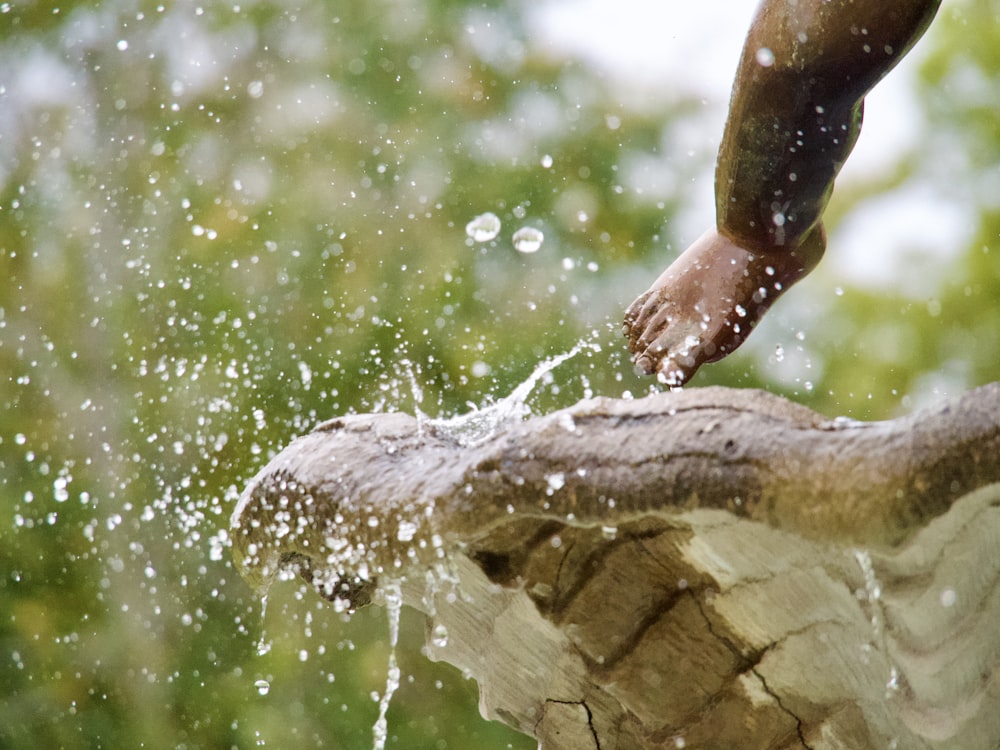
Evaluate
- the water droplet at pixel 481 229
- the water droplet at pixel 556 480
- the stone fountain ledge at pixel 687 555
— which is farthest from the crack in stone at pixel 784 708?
the water droplet at pixel 481 229

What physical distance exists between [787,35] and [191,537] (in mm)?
3959

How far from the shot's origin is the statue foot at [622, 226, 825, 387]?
1.50 metres

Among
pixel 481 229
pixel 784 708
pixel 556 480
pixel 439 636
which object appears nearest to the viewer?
pixel 556 480

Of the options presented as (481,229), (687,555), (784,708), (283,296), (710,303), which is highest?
(283,296)

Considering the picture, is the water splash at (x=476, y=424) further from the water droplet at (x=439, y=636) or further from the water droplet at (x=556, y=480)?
the water droplet at (x=439, y=636)

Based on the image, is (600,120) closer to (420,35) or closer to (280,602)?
(420,35)

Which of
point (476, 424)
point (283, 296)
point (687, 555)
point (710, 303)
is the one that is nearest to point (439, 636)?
point (476, 424)

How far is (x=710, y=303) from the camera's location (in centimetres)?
151

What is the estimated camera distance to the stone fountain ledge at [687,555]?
2.72 feet

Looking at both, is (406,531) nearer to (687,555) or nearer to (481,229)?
(687,555)

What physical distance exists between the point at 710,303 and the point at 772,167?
0.23 metres

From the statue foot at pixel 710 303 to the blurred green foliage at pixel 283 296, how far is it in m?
2.82

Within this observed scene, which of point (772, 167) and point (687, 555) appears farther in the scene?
point (772, 167)

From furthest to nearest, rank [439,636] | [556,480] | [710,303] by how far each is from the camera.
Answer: [710,303] → [439,636] → [556,480]
